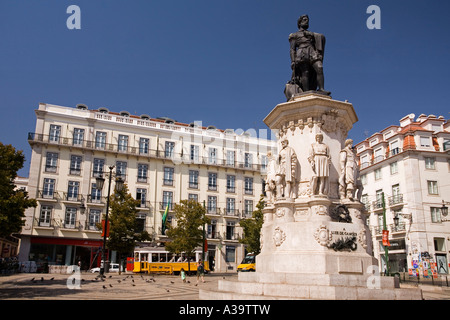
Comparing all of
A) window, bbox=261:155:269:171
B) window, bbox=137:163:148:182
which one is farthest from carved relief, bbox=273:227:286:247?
window, bbox=261:155:269:171

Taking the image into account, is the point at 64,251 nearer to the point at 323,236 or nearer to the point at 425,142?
the point at 323,236

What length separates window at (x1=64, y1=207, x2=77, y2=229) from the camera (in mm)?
40750

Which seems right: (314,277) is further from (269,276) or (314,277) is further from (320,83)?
(320,83)

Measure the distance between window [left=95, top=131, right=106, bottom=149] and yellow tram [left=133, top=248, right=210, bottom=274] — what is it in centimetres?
1600

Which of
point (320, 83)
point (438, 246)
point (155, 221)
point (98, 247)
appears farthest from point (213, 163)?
point (320, 83)

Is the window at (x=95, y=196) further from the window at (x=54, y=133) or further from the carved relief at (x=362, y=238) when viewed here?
the carved relief at (x=362, y=238)

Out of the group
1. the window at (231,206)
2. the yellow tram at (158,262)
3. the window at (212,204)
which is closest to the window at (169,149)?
the window at (212,204)

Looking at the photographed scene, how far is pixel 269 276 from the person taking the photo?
9.00m

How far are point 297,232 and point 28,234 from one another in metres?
37.5

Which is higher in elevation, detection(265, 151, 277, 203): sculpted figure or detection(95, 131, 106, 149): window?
detection(95, 131, 106, 149): window

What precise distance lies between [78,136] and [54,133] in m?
2.60

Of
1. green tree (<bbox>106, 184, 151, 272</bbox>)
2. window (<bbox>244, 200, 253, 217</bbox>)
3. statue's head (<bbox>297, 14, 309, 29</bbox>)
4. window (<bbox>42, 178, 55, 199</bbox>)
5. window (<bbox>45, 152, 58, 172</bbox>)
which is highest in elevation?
window (<bbox>45, 152, 58, 172</bbox>)

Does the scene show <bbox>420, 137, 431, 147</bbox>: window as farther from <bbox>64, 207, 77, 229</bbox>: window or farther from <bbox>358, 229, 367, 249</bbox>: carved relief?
<bbox>64, 207, 77, 229</bbox>: window

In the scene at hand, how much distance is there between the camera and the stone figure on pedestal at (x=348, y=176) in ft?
32.7
